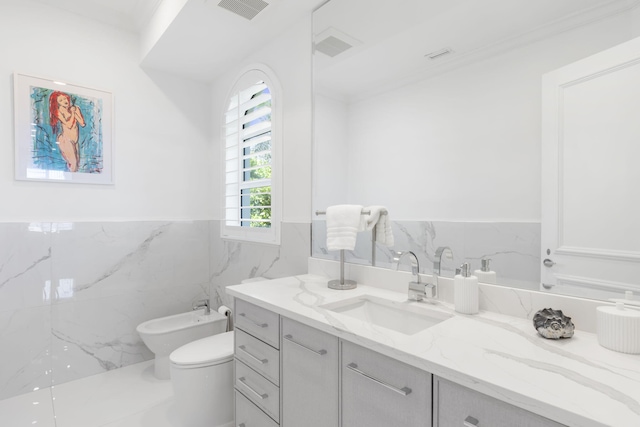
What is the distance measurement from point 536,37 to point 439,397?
48.1 inches

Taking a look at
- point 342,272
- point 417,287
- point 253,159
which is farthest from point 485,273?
A: point 253,159

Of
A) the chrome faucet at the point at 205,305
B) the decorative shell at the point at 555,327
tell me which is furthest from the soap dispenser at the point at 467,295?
the chrome faucet at the point at 205,305

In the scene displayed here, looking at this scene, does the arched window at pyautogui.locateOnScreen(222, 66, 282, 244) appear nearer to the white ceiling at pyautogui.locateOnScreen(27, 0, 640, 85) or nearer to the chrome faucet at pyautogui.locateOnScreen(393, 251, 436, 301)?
the white ceiling at pyautogui.locateOnScreen(27, 0, 640, 85)

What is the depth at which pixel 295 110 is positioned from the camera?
2.15 m

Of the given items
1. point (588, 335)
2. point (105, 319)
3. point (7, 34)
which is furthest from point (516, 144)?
point (7, 34)

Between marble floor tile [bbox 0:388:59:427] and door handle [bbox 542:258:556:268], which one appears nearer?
door handle [bbox 542:258:556:268]

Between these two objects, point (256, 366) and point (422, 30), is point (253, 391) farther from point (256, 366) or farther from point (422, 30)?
point (422, 30)

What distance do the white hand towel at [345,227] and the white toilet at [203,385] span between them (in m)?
0.90

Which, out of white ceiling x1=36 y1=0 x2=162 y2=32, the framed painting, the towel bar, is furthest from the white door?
the framed painting

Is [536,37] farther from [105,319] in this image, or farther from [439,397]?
[105,319]

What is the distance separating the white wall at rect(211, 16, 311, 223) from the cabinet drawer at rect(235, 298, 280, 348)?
2.28 feet

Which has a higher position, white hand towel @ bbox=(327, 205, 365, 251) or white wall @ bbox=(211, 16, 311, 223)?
white wall @ bbox=(211, 16, 311, 223)

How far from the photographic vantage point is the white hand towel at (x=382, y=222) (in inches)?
62.9

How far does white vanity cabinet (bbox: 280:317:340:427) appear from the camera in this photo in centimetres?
113
